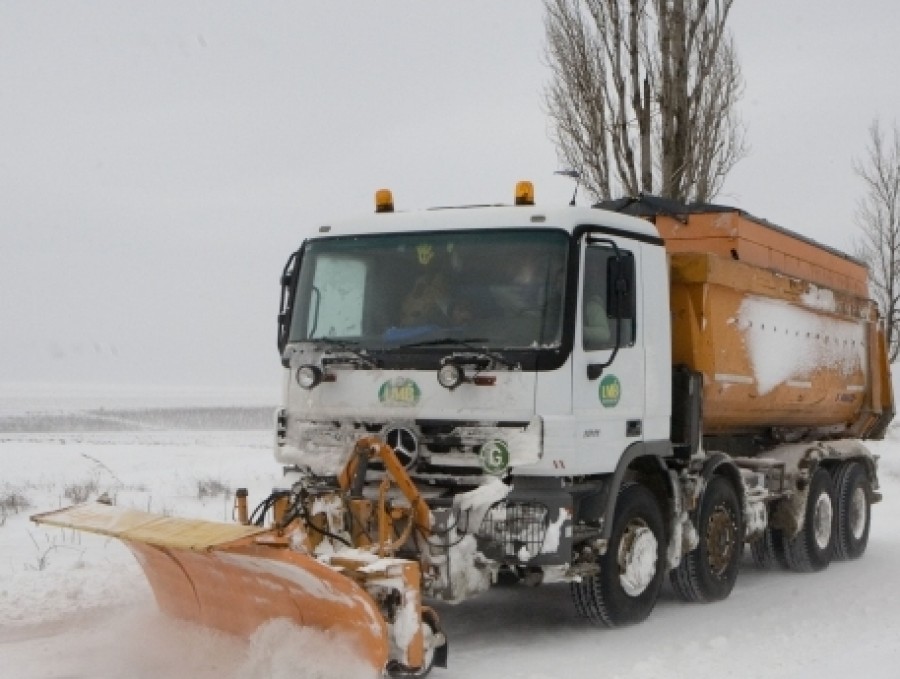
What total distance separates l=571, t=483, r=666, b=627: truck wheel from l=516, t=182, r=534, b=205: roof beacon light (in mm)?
1974

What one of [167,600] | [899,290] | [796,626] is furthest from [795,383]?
[899,290]

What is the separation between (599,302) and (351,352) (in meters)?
1.57

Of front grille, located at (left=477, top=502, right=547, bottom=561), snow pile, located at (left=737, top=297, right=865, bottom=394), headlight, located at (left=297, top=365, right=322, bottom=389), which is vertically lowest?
front grille, located at (left=477, top=502, right=547, bottom=561)

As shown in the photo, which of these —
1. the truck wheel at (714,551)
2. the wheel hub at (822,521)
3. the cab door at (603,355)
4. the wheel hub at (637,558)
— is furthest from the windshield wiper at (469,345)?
the wheel hub at (822,521)

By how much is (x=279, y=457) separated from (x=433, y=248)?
1.67m

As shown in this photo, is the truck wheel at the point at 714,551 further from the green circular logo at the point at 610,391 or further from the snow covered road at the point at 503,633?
the green circular logo at the point at 610,391

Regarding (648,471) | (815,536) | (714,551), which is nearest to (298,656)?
(648,471)

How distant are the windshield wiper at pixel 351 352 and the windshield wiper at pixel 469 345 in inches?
7.9

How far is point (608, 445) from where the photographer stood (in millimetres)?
7242

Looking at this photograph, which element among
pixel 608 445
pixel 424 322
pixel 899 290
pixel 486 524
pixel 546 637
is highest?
pixel 899 290

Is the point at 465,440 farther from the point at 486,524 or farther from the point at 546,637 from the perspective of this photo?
the point at 546,637

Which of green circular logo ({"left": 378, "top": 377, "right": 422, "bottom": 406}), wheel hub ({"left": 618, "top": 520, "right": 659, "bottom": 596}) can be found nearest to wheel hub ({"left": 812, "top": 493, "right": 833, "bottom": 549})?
wheel hub ({"left": 618, "top": 520, "right": 659, "bottom": 596})

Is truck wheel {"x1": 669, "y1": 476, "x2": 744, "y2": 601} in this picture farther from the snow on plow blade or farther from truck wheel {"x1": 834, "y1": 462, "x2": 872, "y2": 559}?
the snow on plow blade

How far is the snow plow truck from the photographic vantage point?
595 cm
